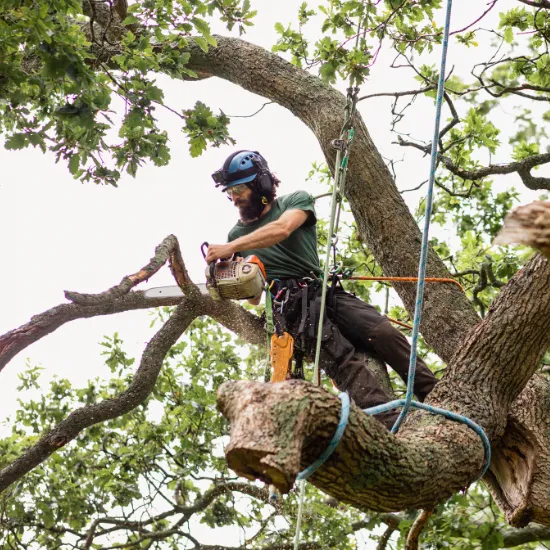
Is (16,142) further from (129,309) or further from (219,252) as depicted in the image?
(219,252)

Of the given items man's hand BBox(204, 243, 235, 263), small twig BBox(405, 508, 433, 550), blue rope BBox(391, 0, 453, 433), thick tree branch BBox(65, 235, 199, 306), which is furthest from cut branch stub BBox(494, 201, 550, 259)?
small twig BBox(405, 508, 433, 550)

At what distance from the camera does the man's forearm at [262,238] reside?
363cm

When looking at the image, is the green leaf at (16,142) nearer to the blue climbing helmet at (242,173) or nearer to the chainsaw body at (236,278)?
the blue climbing helmet at (242,173)

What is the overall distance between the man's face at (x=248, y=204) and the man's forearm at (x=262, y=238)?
0.47 metres

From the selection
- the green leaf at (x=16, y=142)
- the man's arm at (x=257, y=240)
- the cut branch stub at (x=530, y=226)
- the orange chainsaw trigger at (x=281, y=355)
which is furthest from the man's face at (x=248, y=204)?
the cut branch stub at (x=530, y=226)

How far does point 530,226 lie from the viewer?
1.81 meters

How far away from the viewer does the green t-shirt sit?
12.8ft

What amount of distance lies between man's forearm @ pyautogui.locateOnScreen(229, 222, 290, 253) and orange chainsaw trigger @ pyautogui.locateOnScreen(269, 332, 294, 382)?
→ 1.62 ft

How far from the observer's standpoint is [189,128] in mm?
4219

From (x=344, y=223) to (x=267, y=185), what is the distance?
275 centimetres

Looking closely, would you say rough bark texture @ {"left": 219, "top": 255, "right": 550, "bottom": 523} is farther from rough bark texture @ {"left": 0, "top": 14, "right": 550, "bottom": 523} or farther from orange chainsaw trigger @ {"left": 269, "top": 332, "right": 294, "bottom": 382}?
orange chainsaw trigger @ {"left": 269, "top": 332, "right": 294, "bottom": 382}

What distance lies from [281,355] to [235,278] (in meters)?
0.45

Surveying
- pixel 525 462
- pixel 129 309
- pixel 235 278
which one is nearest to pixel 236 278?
pixel 235 278

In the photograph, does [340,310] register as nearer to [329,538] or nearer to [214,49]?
[214,49]
